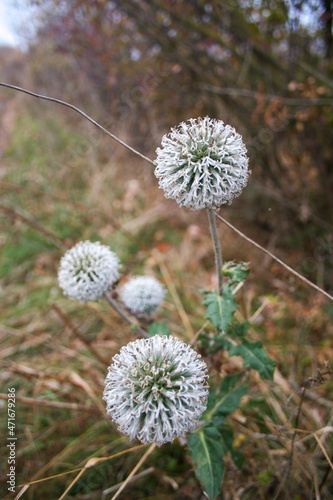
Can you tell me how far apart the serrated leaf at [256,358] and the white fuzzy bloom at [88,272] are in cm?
102

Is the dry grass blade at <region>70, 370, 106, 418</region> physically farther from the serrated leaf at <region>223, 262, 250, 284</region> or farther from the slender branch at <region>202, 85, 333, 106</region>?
the slender branch at <region>202, 85, 333, 106</region>

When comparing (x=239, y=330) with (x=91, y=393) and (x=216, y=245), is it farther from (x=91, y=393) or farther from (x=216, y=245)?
(x=91, y=393)

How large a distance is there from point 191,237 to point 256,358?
3.45 m

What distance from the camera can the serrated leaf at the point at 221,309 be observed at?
1.92 metres

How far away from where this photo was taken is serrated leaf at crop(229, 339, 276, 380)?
2055mm

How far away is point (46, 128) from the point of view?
34.0ft

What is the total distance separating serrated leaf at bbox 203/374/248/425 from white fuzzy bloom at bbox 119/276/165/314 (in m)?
0.86

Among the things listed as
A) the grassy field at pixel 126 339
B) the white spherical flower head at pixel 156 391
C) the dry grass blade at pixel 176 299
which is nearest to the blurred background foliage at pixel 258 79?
the grassy field at pixel 126 339

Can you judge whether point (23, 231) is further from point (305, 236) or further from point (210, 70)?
point (305, 236)

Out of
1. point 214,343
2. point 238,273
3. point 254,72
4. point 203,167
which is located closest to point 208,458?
point 214,343

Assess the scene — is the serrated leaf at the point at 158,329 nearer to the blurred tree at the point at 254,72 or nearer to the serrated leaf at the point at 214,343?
the serrated leaf at the point at 214,343

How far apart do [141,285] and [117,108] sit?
604cm

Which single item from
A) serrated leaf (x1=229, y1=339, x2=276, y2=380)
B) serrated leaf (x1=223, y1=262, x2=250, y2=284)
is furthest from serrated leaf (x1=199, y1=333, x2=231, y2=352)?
serrated leaf (x1=223, y1=262, x2=250, y2=284)

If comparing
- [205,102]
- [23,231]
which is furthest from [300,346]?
[23,231]
